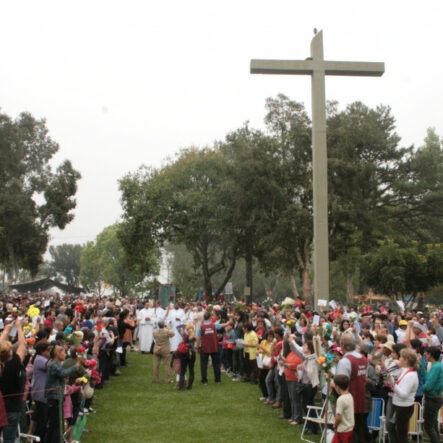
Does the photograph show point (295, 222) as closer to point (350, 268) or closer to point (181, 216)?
point (350, 268)

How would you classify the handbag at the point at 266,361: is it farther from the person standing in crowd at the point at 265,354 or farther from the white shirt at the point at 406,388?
the white shirt at the point at 406,388

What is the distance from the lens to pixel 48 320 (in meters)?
15.9

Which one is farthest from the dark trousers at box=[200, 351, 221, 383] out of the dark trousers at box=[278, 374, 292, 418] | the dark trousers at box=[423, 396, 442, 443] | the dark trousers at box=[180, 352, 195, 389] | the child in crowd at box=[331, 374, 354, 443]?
the child in crowd at box=[331, 374, 354, 443]

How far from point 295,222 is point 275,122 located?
5958mm

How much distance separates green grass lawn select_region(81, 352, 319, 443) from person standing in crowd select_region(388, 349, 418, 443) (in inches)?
92.4

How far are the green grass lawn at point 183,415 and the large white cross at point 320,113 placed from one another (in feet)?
15.9

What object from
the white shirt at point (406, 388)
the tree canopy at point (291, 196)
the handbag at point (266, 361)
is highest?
the tree canopy at point (291, 196)

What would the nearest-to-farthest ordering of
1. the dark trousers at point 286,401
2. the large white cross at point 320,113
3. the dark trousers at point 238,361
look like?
the dark trousers at point 286,401 < the dark trousers at point 238,361 < the large white cross at point 320,113

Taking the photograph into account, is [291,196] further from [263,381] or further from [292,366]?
[292,366]

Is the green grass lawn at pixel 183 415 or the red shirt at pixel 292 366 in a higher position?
the red shirt at pixel 292 366

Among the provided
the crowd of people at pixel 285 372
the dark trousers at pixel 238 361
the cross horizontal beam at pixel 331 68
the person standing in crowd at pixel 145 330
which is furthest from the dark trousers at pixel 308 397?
the person standing in crowd at pixel 145 330

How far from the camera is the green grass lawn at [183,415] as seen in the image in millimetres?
11258

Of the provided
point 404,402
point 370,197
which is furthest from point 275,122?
point 404,402

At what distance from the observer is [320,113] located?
2044 cm
